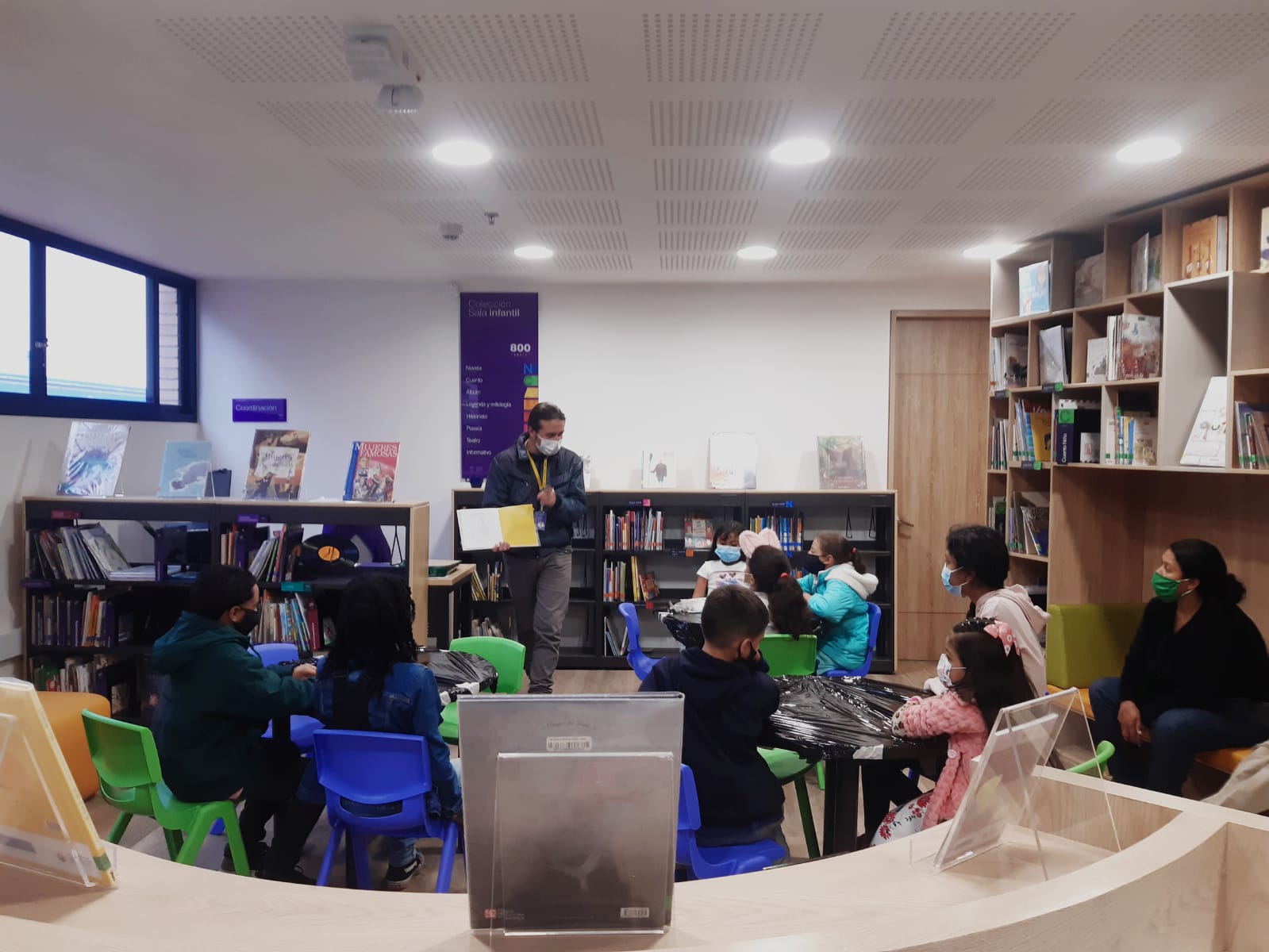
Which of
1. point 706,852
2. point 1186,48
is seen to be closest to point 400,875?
point 706,852

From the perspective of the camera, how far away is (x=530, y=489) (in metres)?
4.87

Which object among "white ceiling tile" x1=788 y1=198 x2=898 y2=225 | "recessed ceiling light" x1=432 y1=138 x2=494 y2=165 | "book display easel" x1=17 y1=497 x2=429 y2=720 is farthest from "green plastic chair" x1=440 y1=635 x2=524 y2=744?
"white ceiling tile" x1=788 y1=198 x2=898 y2=225

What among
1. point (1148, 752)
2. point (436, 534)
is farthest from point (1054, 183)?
point (436, 534)

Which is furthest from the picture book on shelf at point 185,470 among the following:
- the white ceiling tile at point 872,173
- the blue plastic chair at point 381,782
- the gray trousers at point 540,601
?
the white ceiling tile at point 872,173

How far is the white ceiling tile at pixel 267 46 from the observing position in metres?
2.38

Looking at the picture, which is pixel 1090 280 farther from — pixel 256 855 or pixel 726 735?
pixel 256 855

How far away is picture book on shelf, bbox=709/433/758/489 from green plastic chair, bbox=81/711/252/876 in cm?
411

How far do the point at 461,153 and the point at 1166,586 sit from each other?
10.9 ft

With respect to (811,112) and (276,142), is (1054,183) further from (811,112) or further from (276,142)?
(276,142)

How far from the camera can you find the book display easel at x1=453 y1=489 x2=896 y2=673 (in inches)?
237

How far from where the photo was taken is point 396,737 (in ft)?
7.50

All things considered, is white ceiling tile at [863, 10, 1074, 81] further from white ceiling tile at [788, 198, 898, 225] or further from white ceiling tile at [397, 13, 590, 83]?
white ceiling tile at [788, 198, 898, 225]

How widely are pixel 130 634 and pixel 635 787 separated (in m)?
4.67

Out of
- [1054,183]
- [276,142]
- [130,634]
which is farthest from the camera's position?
[130,634]
